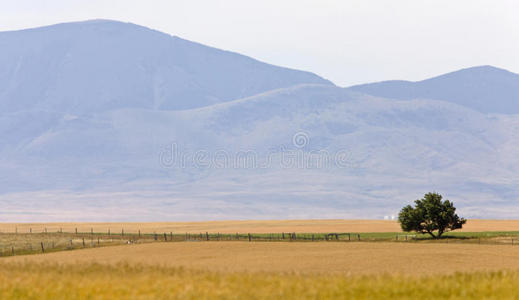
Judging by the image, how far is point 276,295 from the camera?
123 feet

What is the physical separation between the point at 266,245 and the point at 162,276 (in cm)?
5415

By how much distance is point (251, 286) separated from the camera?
4053 cm

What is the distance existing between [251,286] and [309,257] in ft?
126

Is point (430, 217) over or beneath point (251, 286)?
over

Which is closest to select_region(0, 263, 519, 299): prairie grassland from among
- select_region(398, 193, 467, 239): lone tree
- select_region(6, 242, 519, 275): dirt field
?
Answer: select_region(6, 242, 519, 275): dirt field

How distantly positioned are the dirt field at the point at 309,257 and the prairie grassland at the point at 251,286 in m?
16.8

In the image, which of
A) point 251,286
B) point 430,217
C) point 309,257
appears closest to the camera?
point 251,286

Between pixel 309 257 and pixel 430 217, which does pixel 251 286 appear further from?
pixel 430 217

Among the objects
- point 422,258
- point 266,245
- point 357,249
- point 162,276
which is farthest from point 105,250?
point 162,276

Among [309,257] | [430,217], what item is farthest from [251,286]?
[430,217]

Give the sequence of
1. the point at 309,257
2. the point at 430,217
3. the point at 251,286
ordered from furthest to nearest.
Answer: the point at 430,217 → the point at 309,257 → the point at 251,286

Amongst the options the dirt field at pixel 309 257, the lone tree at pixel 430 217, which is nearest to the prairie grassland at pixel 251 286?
the dirt field at pixel 309 257

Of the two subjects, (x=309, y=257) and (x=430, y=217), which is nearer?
(x=309, y=257)

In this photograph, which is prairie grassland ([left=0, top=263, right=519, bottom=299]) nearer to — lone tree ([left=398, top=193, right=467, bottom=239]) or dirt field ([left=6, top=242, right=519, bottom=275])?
dirt field ([left=6, top=242, right=519, bottom=275])
